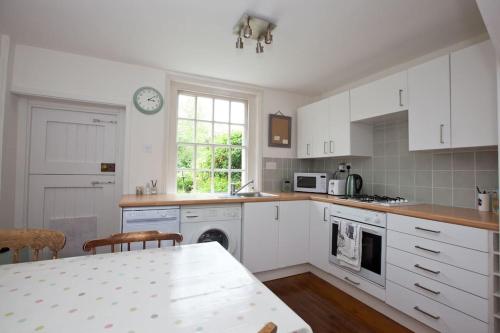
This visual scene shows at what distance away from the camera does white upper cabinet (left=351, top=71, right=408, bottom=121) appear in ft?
6.98

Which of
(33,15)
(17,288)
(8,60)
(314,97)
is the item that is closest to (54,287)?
(17,288)

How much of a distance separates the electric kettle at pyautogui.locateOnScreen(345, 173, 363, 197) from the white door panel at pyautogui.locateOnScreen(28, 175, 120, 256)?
8.59 feet

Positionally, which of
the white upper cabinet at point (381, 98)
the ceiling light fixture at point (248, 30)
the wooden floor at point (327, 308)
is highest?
the ceiling light fixture at point (248, 30)

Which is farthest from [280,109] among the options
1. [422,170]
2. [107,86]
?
[107,86]

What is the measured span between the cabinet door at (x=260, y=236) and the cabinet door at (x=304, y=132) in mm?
A: 1034

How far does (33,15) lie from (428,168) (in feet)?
11.7

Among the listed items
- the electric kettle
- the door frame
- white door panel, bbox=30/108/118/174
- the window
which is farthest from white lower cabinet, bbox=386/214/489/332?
the door frame

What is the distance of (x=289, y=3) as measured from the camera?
1626 millimetres

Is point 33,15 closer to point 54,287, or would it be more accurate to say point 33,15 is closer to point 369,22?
point 54,287

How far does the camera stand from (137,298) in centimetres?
70

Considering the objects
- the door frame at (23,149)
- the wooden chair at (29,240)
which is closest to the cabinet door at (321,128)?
the wooden chair at (29,240)

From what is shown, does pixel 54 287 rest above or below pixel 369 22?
below

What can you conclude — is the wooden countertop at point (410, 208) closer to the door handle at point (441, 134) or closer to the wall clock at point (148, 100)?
the door handle at point (441, 134)

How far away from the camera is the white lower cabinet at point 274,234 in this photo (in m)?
2.47
